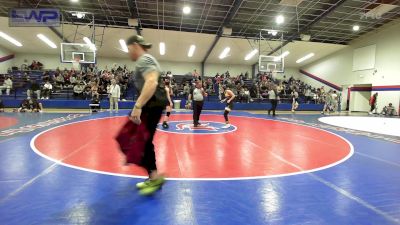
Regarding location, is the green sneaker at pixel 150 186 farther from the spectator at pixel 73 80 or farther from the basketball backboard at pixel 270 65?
the spectator at pixel 73 80

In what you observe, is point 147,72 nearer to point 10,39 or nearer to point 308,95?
point 308,95

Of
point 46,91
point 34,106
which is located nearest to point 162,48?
point 46,91

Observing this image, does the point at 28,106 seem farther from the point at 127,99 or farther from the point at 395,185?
the point at 395,185

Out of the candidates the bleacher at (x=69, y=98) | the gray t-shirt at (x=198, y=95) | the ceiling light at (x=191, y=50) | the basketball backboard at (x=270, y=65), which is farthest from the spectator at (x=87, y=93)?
the basketball backboard at (x=270, y=65)

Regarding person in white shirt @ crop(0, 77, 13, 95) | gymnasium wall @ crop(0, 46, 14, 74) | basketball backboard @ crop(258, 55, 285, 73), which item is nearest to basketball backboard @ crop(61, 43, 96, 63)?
person in white shirt @ crop(0, 77, 13, 95)

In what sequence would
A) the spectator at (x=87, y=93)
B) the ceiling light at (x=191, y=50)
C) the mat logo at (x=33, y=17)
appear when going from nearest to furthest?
the mat logo at (x=33, y=17) → the spectator at (x=87, y=93) → the ceiling light at (x=191, y=50)

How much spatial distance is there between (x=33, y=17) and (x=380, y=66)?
88.6 feet

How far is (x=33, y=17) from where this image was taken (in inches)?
544

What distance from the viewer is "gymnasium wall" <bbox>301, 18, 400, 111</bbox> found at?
69.7 feet

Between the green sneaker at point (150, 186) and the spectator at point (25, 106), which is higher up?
the spectator at point (25, 106)

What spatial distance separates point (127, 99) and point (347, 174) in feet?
60.7

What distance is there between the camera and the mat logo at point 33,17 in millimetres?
13695

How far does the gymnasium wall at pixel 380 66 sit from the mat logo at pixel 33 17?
83.5 ft

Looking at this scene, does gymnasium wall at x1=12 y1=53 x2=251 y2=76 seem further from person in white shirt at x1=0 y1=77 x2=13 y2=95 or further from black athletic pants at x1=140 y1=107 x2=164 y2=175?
black athletic pants at x1=140 y1=107 x2=164 y2=175
